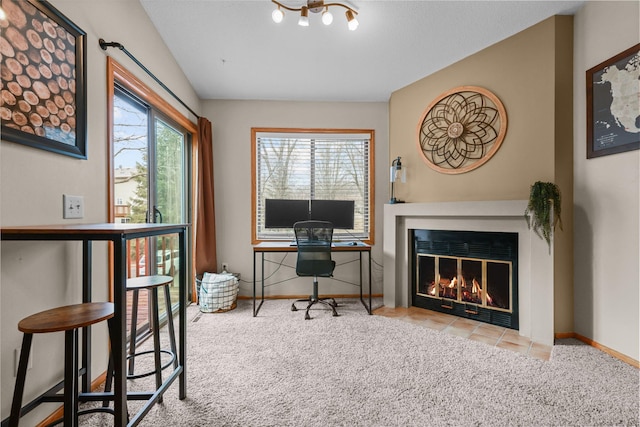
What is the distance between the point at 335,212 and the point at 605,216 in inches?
90.8

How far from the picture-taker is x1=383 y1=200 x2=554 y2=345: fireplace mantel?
2.25 metres

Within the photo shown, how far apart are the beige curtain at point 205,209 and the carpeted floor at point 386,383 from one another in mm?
923

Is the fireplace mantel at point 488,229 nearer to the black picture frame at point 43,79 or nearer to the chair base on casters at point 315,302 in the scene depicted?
the chair base on casters at point 315,302

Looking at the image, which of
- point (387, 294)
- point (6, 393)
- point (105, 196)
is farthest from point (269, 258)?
point (6, 393)

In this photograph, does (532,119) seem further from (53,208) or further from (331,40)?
(53,208)

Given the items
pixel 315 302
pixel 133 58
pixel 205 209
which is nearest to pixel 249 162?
pixel 205 209

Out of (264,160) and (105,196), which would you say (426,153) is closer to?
(264,160)

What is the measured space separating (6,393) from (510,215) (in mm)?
3249

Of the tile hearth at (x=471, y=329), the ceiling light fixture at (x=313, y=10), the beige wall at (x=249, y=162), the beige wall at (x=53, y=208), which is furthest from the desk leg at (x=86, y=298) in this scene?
the tile hearth at (x=471, y=329)

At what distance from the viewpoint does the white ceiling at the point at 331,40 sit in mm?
2104

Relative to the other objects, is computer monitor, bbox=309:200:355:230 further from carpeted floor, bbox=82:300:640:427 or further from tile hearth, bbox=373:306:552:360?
carpeted floor, bbox=82:300:640:427

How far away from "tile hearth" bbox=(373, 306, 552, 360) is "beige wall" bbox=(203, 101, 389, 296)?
0.72 metres

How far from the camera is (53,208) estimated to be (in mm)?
1364

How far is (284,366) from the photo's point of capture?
1.94 metres
